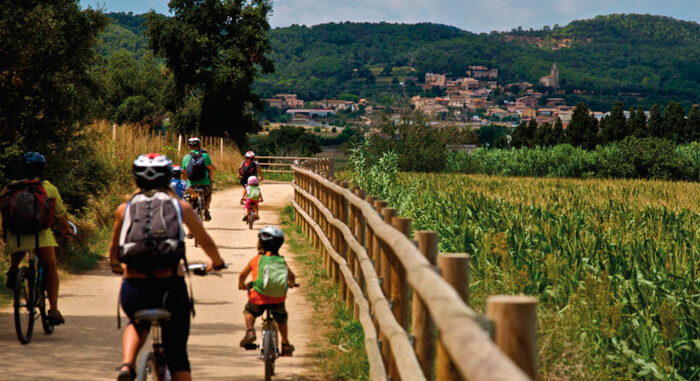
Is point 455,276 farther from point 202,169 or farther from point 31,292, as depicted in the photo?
point 202,169

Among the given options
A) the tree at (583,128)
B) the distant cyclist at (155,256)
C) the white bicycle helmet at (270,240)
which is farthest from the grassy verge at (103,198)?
the tree at (583,128)

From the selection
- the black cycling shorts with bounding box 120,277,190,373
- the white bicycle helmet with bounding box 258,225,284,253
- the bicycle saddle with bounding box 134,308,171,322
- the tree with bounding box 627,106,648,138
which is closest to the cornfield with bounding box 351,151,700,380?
the white bicycle helmet with bounding box 258,225,284,253

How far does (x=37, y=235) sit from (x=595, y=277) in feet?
17.7

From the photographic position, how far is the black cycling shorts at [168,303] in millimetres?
4578

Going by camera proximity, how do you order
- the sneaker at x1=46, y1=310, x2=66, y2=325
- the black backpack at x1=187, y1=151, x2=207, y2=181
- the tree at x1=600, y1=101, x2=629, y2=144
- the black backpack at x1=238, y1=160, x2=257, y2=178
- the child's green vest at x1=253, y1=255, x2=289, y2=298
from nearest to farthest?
the child's green vest at x1=253, y1=255, x2=289, y2=298 < the sneaker at x1=46, y1=310, x2=66, y2=325 < the black backpack at x1=187, y1=151, x2=207, y2=181 < the black backpack at x1=238, y1=160, x2=257, y2=178 < the tree at x1=600, y1=101, x2=629, y2=144

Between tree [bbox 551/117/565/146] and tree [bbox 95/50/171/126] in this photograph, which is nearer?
tree [bbox 95/50/171/126]

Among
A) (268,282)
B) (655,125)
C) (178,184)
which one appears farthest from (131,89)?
(268,282)

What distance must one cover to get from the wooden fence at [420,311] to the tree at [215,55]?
3903cm

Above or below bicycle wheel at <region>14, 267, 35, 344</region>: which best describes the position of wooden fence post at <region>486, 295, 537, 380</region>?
above

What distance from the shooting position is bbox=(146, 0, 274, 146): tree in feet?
159

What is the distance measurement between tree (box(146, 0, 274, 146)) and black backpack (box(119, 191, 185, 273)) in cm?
4407

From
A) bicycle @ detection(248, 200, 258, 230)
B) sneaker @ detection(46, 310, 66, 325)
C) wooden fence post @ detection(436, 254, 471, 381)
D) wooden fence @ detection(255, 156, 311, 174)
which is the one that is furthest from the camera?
wooden fence @ detection(255, 156, 311, 174)

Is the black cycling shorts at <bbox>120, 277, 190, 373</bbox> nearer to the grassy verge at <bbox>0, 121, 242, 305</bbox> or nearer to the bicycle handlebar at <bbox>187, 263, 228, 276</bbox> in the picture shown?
the bicycle handlebar at <bbox>187, 263, 228, 276</bbox>

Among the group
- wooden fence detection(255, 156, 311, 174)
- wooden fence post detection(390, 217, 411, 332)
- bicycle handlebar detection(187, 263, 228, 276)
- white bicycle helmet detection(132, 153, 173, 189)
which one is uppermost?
white bicycle helmet detection(132, 153, 173, 189)
